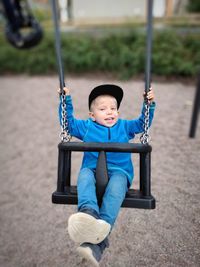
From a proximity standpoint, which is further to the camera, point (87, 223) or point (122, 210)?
point (122, 210)

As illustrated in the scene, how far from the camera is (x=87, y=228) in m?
1.25

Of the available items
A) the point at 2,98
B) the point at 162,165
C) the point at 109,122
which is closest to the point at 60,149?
the point at 109,122

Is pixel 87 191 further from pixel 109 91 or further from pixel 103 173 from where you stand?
pixel 109 91

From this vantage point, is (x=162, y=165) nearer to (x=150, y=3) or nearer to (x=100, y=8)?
(x=150, y=3)

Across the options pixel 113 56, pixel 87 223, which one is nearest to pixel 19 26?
pixel 113 56

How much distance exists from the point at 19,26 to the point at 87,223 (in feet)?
12.6

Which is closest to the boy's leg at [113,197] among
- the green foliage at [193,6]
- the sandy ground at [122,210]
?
the sandy ground at [122,210]

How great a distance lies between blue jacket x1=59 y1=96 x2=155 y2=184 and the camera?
4.45 feet

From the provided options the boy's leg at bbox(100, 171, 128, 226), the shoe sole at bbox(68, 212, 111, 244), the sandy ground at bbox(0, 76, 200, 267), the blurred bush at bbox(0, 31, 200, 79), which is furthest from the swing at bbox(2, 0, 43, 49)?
the shoe sole at bbox(68, 212, 111, 244)

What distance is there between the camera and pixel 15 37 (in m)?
4.54

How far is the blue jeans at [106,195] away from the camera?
1336 mm

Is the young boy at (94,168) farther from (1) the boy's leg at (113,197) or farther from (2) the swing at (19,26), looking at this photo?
(2) the swing at (19,26)

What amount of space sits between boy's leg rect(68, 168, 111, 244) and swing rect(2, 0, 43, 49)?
3.44 metres

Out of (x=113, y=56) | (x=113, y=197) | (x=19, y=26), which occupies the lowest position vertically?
(x=113, y=197)
